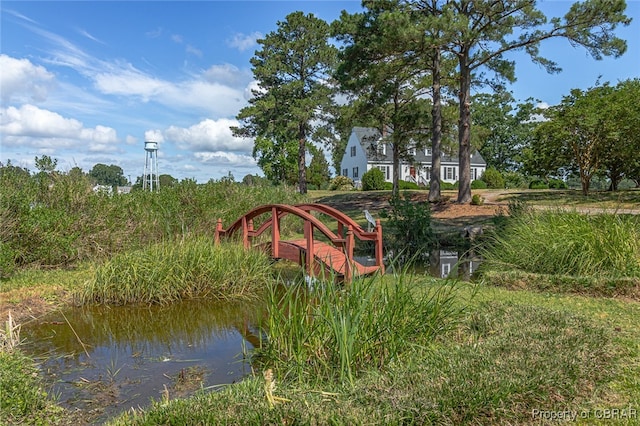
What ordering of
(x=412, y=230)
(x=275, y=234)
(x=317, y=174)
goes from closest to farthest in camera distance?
(x=275, y=234)
(x=412, y=230)
(x=317, y=174)

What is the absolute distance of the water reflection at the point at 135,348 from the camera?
3.85 metres

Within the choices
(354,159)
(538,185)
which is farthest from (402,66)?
(354,159)

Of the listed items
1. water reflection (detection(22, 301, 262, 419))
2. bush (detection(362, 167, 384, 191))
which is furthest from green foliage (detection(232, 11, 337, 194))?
water reflection (detection(22, 301, 262, 419))

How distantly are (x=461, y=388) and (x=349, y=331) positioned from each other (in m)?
0.92

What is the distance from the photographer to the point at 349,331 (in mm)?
3451

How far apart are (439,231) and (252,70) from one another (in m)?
19.7

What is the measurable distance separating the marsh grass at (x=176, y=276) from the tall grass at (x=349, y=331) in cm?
258

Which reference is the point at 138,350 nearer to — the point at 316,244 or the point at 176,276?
the point at 176,276

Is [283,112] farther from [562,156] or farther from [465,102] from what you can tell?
[562,156]

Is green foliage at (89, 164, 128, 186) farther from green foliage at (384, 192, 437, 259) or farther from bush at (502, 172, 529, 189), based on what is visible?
bush at (502, 172, 529, 189)

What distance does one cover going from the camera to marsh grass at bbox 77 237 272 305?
6.53 metres

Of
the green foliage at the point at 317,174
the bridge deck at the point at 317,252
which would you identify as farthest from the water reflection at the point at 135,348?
the green foliage at the point at 317,174

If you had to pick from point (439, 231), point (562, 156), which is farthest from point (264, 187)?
point (562, 156)

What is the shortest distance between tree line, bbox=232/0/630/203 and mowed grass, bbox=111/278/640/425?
42.9 ft
